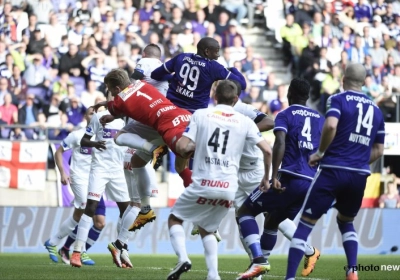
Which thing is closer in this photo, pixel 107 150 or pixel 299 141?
pixel 299 141

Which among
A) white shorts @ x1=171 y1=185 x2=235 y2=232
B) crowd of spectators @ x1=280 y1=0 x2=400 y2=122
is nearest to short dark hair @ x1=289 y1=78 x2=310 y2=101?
white shorts @ x1=171 y1=185 x2=235 y2=232

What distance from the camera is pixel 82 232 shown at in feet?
52.9

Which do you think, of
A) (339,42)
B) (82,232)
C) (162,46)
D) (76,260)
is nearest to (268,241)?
(76,260)

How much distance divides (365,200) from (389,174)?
3.35 feet

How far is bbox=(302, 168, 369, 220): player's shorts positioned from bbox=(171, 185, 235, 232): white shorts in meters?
0.95

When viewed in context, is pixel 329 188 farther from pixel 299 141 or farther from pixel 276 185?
pixel 299 141

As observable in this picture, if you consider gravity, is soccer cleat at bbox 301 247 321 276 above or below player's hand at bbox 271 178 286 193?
below

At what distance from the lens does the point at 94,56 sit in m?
24.8

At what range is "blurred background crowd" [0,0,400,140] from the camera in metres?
23.6

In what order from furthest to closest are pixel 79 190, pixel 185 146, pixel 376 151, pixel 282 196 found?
pixel 79 190, pixel 282 196, pixel 376 151, pixel 185 146

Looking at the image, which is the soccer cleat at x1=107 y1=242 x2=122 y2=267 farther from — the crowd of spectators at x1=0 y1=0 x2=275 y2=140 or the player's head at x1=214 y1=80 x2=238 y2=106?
the crowd of spectators at x1=0 y1=0 x2=275 y2=140

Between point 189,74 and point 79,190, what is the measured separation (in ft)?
14.4

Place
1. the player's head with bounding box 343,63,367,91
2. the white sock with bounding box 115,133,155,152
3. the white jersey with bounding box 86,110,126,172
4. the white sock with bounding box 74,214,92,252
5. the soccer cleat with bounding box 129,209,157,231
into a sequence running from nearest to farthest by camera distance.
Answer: the player's head with bounding box 343,63,367,91
the white sock with bounding box 115,133,155,152
the soccer cleat with bounding box 129,209,157,231
the white sock with bounding box 74,214,92,252
the white jersey with bounding box 86,110,126,172

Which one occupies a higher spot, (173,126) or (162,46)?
(162,46)
